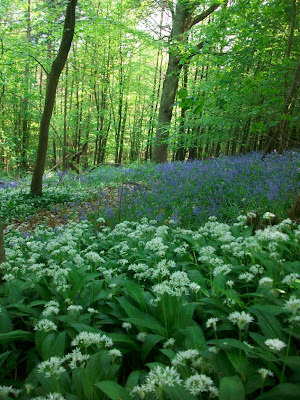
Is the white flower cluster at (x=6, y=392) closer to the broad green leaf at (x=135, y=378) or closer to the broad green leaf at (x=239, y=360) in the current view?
the broad green leaf at (x=135, y=378)

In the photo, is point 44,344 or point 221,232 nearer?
point 44,344

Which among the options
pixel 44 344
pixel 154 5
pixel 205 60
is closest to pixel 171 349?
pixel 44 344

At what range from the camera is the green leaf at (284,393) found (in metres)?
1.20

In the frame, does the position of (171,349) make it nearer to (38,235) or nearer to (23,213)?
(38,235)

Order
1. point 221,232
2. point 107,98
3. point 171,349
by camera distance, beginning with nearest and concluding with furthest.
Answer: point 171,349
point 221,232
point 107,98

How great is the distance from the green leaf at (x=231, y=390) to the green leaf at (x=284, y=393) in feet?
0.49

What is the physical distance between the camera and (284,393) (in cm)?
121

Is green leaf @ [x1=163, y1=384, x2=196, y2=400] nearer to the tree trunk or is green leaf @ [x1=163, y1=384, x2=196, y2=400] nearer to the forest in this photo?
the forest

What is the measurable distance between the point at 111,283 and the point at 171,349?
0.95 m

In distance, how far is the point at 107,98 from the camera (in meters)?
21.8

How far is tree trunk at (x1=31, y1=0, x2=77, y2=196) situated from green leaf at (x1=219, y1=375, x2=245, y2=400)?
720 cm

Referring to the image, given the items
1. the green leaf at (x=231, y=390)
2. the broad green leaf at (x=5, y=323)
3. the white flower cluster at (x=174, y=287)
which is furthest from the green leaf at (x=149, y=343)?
the broad green leaf at (x=5, y=323)

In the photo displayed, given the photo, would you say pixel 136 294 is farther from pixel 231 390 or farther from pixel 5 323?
pixel 231 390

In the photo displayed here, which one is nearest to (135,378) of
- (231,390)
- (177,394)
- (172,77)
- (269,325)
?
(177,394)
